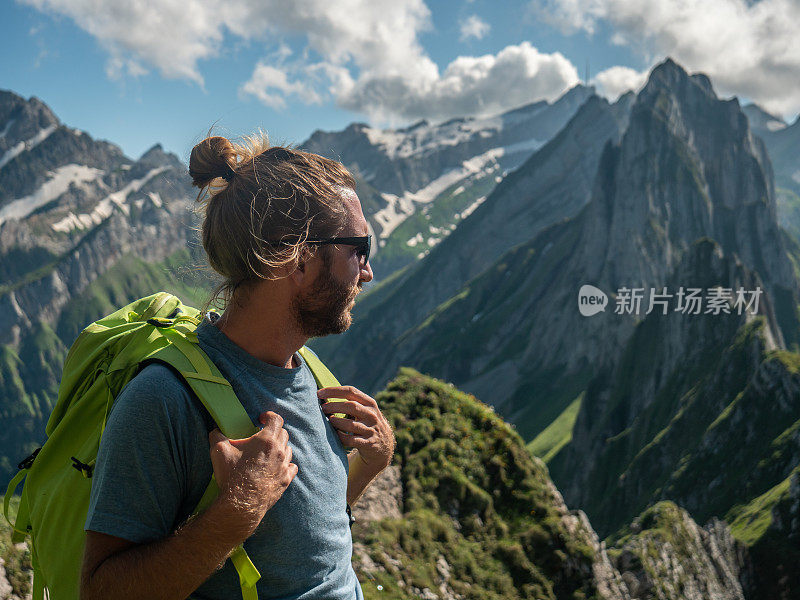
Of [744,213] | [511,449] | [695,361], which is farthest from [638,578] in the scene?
[744,213]

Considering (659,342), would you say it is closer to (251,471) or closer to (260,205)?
(260,205)

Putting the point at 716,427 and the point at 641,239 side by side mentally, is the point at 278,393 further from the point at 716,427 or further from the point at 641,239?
the point at 641,239

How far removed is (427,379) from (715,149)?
15080 centimetres

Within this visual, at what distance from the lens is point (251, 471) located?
281 centimetres

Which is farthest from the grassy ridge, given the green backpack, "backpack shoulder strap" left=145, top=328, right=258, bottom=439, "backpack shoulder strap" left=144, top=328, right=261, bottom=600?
"backpack shoulder strap" left=145, top=328, right=258, bottom=439

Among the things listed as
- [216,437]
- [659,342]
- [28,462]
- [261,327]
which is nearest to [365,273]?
[261,327]

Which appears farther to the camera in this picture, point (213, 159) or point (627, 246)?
point (627, 246)

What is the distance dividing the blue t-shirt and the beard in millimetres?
308

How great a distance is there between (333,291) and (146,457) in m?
1.44

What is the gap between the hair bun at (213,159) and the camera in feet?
11.8

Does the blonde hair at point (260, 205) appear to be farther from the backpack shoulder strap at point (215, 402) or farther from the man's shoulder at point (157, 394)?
the man's shoulder at point (157, 394)

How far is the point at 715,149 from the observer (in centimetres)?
14088

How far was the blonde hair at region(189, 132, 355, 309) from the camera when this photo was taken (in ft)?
11.1
